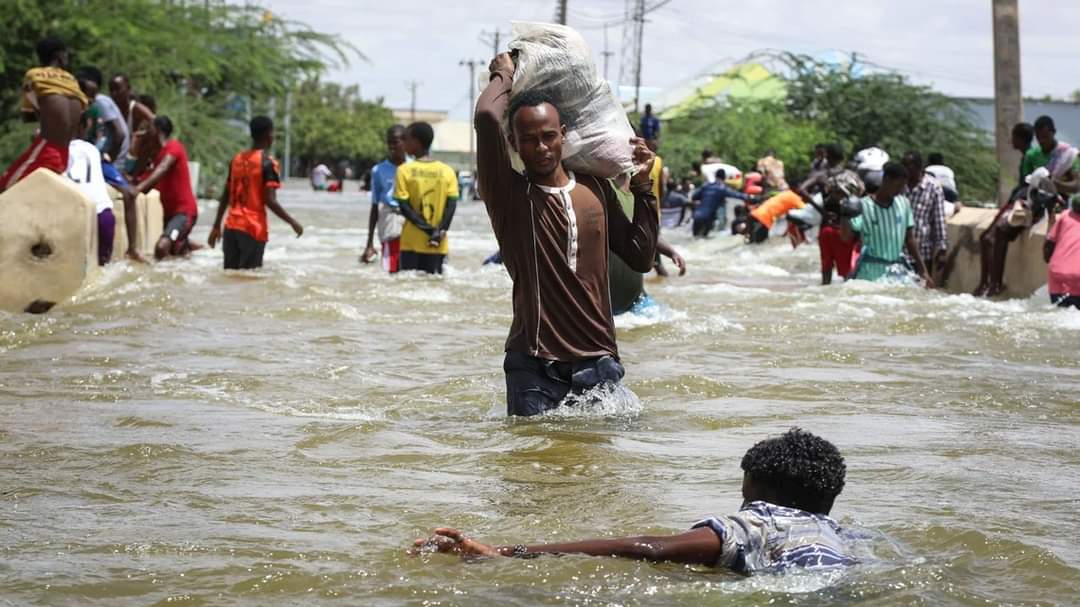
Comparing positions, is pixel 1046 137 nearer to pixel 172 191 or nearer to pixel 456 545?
pixel 172 191

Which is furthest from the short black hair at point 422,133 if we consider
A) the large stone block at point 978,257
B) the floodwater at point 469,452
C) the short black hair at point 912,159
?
the large stone block at point 978,257

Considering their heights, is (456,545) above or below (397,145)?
below

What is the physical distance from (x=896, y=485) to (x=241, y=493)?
7.17 feet

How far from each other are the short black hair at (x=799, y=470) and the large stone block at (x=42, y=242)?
7.83 meters

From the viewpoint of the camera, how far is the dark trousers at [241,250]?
14.4 metres

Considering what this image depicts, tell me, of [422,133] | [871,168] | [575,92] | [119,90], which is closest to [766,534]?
[575,92]

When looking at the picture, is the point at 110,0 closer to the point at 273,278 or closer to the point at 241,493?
the point at 273,278

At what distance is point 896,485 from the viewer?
5773mm

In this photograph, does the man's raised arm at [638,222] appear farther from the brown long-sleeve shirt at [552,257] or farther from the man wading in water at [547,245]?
the brown long-sleeve shirt at [552,257]

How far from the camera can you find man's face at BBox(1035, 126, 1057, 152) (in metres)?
15.0

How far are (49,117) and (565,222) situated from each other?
21.8ft

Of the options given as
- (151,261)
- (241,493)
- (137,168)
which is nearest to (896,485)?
(241,493)

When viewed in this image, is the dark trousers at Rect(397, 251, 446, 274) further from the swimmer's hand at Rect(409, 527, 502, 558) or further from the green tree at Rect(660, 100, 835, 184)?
the green tree at Rect(660, 100, 835, 184)

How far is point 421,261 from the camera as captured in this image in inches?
545
